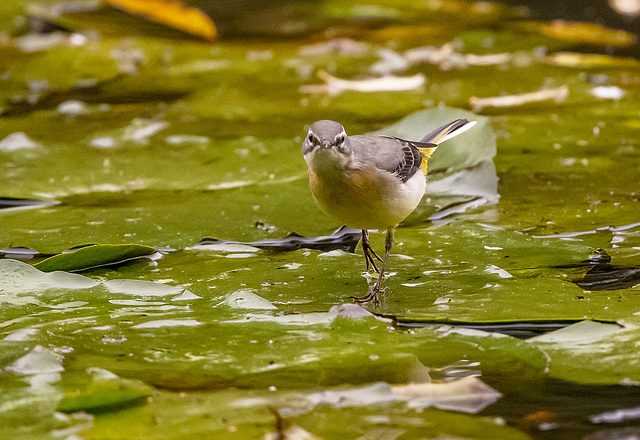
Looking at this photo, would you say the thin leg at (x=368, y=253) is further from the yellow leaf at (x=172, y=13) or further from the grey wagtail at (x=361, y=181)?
the yellow leaf at (x=172, y=13)

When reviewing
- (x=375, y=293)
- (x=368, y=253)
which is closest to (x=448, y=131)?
(x=368, y=253)

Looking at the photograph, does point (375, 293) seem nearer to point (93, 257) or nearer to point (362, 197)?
point (362, 197)

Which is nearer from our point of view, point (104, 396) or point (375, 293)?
point (104, 396)

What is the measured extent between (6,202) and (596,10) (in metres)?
7.19

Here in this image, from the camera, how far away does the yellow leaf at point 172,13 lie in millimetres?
6523

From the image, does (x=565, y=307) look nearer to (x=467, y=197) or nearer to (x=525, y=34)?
(x=467, y=197)

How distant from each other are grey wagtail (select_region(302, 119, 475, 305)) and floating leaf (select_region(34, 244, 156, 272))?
29.2 inches

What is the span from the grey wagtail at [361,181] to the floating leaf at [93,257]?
742 millimetres

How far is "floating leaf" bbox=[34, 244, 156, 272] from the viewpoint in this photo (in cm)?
262

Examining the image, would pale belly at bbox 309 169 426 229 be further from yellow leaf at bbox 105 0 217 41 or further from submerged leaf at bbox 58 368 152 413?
yellow leaf at bbox 105 0 217 41

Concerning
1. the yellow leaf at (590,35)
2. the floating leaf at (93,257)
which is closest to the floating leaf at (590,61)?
the yellow leaf at (590,35)

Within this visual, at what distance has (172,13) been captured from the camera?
667 cm

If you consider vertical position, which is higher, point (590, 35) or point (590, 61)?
point (590, 35)

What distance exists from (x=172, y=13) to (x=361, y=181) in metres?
4.68
